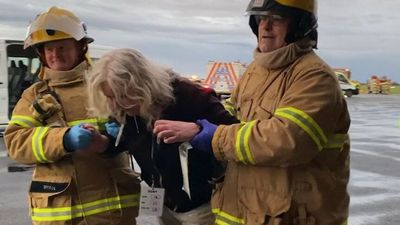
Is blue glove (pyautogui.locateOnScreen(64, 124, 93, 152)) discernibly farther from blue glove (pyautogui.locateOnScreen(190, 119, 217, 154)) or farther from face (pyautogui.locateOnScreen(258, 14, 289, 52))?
face (pyautogui.locateOnScreen(258, 14, 289, 52))

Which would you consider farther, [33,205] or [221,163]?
[33,205]

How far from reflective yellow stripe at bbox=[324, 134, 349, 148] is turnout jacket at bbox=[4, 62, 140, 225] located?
1.08 metres

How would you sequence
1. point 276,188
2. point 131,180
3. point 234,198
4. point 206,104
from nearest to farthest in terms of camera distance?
point 276,188, point 234,198, point 206,104, point 131,180

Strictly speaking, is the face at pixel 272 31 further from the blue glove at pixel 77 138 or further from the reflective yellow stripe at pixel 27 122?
the reflective yellow stripe at pixel 27 122

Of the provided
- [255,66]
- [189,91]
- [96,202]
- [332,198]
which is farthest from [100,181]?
[332,198]

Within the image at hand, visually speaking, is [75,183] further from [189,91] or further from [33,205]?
[189,91]

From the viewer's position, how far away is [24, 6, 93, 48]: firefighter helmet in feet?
8.75

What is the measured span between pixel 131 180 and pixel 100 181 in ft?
0.56

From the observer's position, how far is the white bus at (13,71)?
1083 centimetres

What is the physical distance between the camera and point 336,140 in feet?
7.09

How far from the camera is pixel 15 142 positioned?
259cm

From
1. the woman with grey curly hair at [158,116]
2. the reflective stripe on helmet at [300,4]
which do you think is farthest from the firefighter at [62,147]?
the reflective stripe on helmet at [300,4]

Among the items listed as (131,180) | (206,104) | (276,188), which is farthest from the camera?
(131,180)

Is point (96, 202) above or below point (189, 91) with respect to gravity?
below
